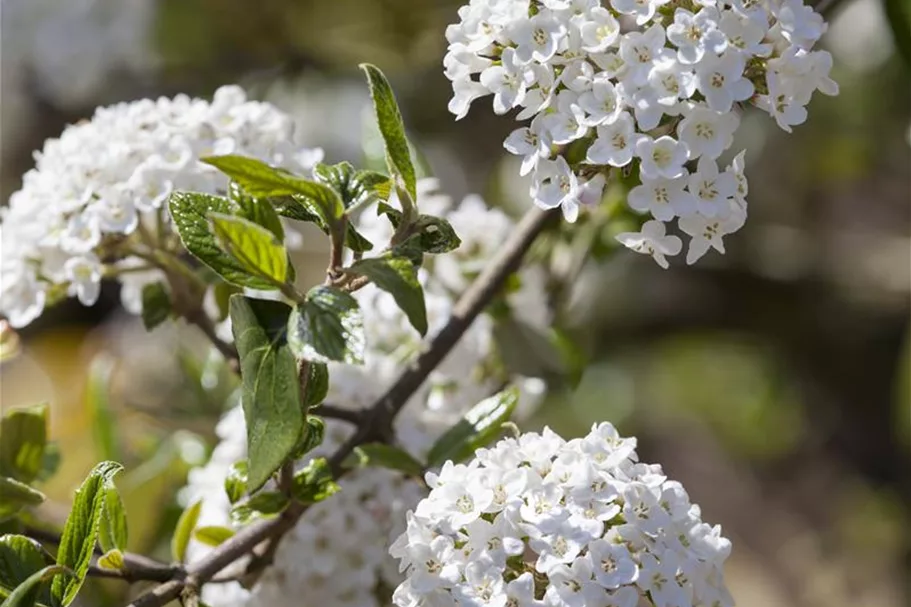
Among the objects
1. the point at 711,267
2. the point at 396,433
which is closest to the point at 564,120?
the point at 396,433

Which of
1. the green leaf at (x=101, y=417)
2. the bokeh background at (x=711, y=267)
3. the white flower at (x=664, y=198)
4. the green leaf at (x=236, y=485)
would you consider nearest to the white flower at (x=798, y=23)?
the white flower at (x=664, y=198)

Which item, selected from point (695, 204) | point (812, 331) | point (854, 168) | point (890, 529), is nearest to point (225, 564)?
point (695, 204)

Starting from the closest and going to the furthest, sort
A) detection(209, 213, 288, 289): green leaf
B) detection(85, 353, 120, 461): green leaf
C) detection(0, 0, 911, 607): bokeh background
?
1. detection(209, 213, 288, 289): green leaf
2. detection(85, 353, 120, 461): green leaf
3. detection(0, 0, 911, 607): bokeh background

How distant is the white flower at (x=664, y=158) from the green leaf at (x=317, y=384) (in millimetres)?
208

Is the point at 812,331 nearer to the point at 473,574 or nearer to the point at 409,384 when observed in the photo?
the point at 409,384

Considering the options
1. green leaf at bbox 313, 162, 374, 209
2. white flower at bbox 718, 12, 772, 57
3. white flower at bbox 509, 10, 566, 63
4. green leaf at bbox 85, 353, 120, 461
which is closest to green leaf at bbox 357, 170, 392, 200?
green leaf at bbox 313, 162, 374, 209

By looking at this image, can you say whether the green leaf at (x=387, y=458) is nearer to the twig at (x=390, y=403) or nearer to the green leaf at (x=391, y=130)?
the twig at (x=390, y=403)

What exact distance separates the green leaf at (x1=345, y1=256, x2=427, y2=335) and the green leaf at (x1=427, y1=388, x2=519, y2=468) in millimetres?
187

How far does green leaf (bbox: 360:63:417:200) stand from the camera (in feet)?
2.20

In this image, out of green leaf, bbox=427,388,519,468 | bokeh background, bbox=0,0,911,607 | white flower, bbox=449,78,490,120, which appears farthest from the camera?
bokeh background, bbox=0,0,911,607

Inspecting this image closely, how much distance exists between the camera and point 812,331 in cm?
188

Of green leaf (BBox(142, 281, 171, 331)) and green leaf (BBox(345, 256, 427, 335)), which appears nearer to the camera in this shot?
green leaf (BBox(345, 256, 427, 335))

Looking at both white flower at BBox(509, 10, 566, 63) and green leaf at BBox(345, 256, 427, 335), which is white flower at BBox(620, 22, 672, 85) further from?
green leaf at BBox(345, 256, 427, 335)

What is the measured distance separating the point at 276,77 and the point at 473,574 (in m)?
1.29
